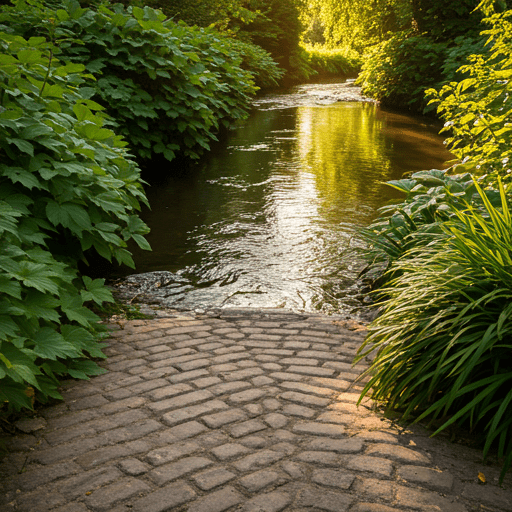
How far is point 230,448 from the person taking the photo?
2.61m

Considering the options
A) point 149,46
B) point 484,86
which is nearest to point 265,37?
point 149,46

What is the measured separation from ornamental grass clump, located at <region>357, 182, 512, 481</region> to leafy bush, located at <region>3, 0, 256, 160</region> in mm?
6433

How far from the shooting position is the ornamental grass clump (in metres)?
2.58

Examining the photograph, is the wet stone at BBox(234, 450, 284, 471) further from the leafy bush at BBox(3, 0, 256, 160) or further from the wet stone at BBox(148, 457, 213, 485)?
the leafy bush at BBox(3, 0, 256, 160)

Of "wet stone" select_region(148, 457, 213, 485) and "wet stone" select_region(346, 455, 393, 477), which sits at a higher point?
"wet stone" select_region(346, 455, 393, 477)

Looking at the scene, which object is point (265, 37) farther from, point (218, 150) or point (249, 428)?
point (249, 428)

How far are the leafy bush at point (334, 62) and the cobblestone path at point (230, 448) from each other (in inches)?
1444

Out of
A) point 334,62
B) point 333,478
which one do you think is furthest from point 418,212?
point 334,62

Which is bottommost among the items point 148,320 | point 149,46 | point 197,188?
point 148,320

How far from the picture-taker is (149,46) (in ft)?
28.0

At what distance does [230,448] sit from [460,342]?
1316 mm

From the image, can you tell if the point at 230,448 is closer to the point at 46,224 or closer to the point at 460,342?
the point at 460,342

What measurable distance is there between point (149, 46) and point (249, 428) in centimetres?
738

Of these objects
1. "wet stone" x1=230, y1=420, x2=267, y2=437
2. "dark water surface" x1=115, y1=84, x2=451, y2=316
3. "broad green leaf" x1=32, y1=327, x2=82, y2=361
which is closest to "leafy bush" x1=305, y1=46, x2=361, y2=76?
"dark water surface" x1=115, y1=84, x2=451, y2=316
